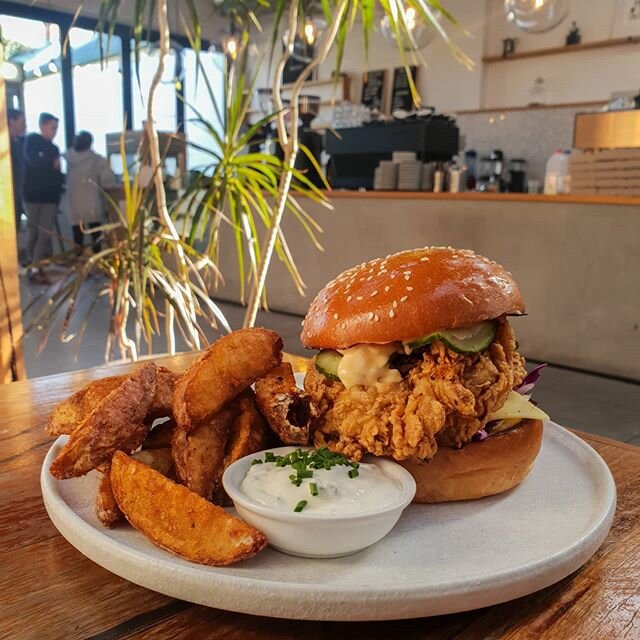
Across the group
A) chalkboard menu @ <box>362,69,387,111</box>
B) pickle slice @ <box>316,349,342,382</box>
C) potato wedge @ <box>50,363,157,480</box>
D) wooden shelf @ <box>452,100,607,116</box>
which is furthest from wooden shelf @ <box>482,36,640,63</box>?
potato wedge @ <box>50,363,157,480</box>

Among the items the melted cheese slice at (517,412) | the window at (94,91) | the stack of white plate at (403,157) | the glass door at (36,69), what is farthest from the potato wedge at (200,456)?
the window at (94,91)

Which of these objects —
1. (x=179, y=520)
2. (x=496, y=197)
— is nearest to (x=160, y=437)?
(x=179, y=520)

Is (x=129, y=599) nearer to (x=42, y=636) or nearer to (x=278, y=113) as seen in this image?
(x=42, y=636)

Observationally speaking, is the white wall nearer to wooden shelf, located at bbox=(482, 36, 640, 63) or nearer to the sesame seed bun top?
wooden shelf, located at bbox=(482, 36, 640, 63)

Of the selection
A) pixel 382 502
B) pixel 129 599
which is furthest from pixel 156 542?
pixel 382 502

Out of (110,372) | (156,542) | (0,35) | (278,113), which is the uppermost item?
(0,35)

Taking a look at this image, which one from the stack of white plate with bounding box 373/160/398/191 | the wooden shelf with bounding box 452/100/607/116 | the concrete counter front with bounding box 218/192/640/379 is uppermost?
the wooden shelf with bounding box 452/100/607/116

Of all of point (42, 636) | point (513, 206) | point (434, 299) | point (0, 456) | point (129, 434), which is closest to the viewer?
point (42, 636)
